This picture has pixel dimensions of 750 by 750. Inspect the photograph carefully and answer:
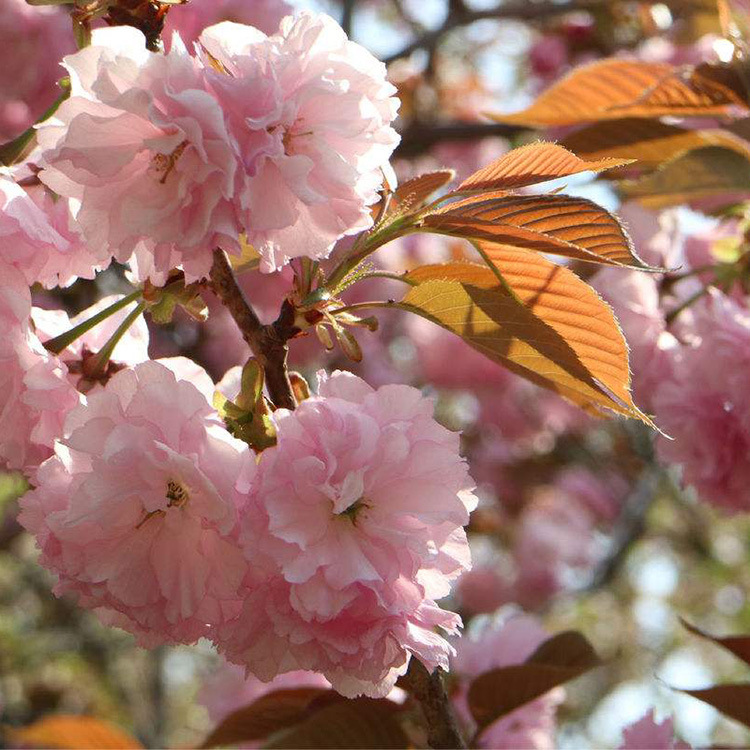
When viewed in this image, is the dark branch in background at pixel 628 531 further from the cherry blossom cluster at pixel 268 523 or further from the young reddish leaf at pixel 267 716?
the cherry blossom cluster at pixel 268 523

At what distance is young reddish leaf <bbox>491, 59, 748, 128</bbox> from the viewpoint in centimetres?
144

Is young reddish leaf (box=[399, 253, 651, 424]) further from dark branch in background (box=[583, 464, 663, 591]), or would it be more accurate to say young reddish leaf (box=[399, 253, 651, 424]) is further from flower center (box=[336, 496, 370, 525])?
dark branch in background (box=[583, 464, 663, 591])

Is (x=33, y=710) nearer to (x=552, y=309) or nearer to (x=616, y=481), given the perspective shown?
(x=616, y=481)

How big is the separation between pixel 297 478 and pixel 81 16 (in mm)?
424

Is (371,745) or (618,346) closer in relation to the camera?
(618,346)

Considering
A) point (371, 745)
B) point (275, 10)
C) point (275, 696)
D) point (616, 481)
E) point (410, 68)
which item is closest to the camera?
point (371, 745)

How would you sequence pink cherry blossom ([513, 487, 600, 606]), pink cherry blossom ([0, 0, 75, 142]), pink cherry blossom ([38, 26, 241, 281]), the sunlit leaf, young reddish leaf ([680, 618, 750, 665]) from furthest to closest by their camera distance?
1. pink cherry blossom ([513, 487, 600, 606])
2. pink cherry blossom ([0, 0, 75, 142])
3. young reddish leaf ([680, 618, 750, 665])
4. the sunlit leaf
5. pink cherry blossom ([38, 26, 241, 281])

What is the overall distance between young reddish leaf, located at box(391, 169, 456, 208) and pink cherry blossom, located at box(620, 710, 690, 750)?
1.99 ft

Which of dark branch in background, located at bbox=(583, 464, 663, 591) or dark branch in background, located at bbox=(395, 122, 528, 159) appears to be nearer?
dark branch in background, located at bbox=(395, 122, 528, 159)

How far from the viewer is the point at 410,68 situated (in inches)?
153

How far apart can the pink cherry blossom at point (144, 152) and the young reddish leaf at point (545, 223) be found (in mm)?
183

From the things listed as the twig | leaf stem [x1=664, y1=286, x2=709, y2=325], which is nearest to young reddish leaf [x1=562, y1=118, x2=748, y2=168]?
leaf stem [x1=664, y1=286, x2=709, y2=325]

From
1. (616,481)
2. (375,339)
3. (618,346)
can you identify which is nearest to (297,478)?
(618,346)

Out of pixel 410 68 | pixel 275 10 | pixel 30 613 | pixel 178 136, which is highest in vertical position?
pixel 178 136
